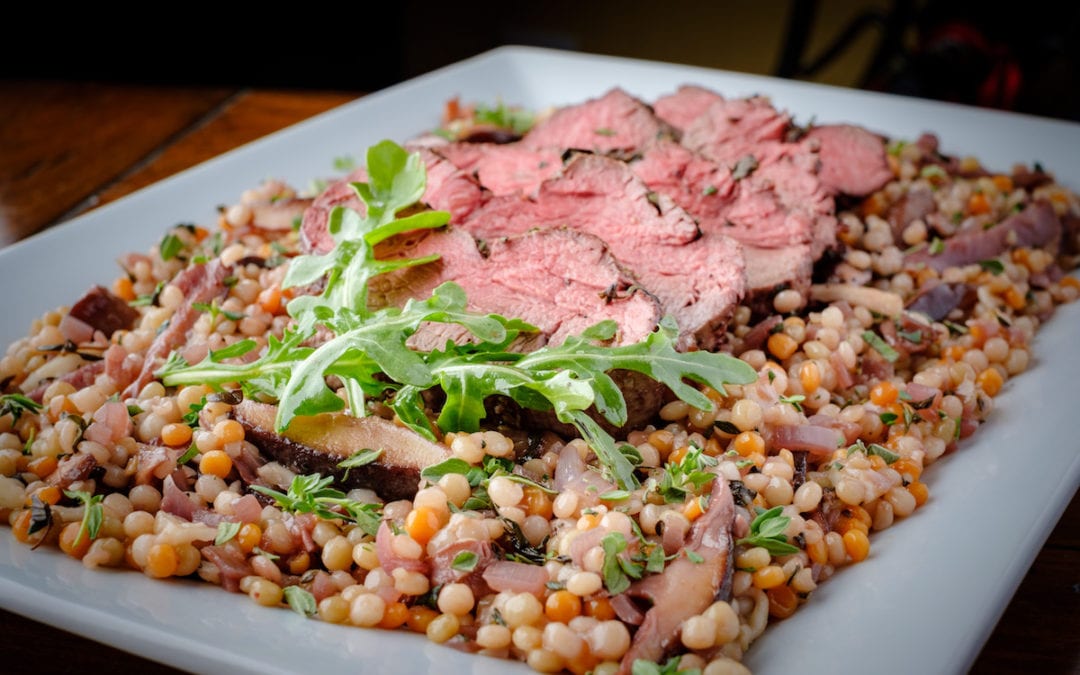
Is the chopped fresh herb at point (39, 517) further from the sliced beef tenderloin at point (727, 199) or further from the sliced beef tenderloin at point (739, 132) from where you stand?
the sliced beef tenderloin at point (739, 132)

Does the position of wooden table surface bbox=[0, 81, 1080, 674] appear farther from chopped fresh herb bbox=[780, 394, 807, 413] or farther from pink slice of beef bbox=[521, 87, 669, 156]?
pink slice of beef bbox=[521, 87, 669, 156]

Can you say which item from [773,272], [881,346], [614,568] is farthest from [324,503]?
[881,346]

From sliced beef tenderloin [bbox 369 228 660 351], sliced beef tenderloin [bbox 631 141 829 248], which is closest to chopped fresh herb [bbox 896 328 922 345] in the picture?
sliced beef tenderloin [bbox 631 141 829 248]

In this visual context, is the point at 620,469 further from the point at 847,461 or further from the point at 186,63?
the point at 186,63

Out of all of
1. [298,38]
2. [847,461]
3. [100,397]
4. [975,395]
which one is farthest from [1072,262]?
[298,38]

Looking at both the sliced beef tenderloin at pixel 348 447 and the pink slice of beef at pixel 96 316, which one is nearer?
the sliced beef tenderloin at pixel 348 447

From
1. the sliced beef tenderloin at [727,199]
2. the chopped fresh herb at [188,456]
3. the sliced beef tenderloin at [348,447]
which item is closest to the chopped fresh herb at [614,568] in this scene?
the sliced beef tenderloin at [348,447]

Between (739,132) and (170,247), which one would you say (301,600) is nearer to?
(170,247)
